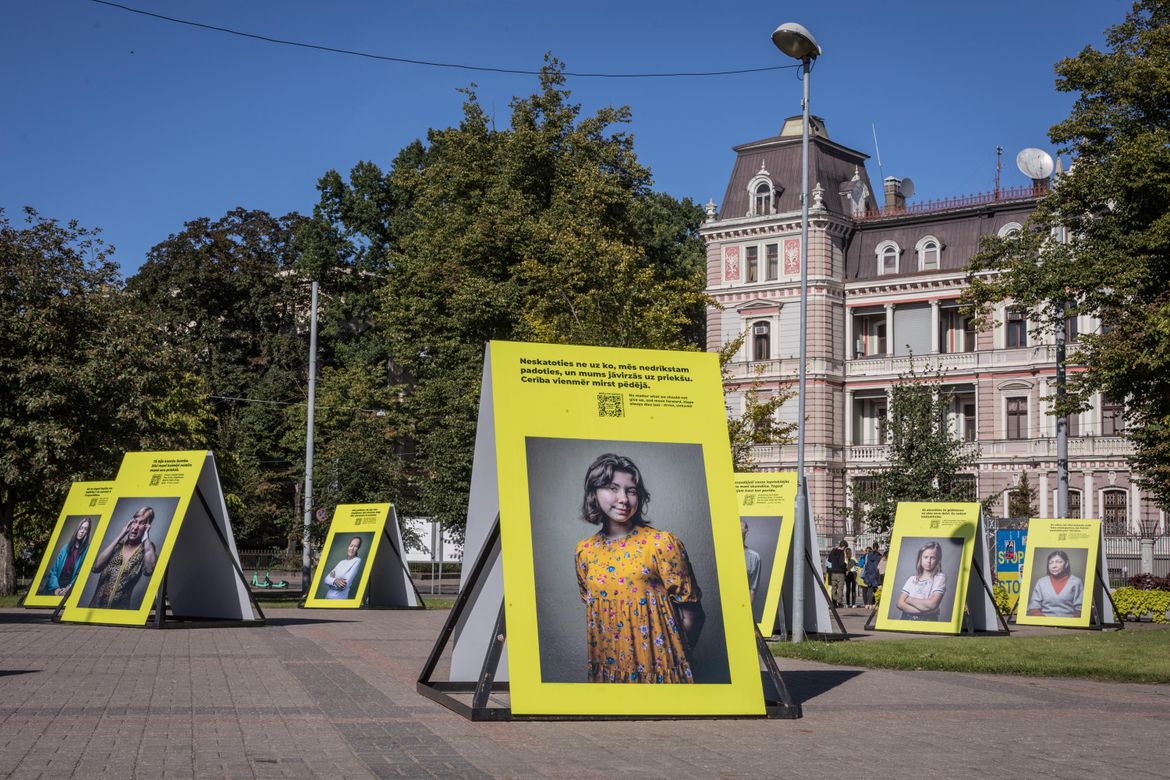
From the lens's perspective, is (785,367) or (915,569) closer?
(915,569)

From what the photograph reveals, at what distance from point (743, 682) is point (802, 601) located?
1035cm

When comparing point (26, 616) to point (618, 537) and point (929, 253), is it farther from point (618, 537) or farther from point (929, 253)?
point (929, 253)

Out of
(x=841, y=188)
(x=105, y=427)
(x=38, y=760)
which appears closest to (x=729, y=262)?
(x=841, y=188)

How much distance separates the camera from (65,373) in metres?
29.3

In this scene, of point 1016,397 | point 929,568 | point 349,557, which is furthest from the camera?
point 1016,397

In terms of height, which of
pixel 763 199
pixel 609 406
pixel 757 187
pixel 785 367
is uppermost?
pixel 757 187

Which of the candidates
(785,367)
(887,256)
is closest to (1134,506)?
(887,256)

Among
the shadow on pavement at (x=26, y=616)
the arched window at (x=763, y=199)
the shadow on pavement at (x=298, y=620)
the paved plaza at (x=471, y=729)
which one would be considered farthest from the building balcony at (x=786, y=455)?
the paved plaza at (x=471, y=729)

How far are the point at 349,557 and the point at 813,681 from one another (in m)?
17.4

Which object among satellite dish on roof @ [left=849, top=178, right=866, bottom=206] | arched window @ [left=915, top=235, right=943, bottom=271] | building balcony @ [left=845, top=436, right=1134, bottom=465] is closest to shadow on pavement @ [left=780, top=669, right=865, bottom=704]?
building balcony @ [left=845, top=436, right=1134, bottom=465]

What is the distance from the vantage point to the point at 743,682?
1108 centimetres

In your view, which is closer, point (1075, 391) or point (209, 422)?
point (1075, 391)

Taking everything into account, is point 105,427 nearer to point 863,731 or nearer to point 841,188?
point 863,731

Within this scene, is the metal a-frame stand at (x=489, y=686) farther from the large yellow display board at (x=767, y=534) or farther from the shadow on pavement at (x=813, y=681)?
the large yellow display board at (x=767, y=534)
